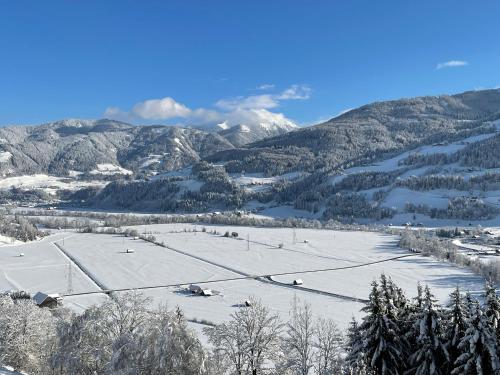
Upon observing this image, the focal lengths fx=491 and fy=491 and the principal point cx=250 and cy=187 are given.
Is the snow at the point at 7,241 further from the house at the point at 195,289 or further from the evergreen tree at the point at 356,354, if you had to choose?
the evergreen tree at the point at 356,354

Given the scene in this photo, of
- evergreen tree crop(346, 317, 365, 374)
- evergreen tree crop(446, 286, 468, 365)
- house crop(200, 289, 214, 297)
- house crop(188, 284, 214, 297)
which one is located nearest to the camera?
evergreen tree crop(446, 286, 468, 365)

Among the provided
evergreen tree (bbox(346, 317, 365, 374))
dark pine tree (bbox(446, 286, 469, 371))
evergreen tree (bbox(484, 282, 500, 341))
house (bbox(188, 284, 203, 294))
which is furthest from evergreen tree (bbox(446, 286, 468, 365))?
house (bbox(188, 284, 203, 294))

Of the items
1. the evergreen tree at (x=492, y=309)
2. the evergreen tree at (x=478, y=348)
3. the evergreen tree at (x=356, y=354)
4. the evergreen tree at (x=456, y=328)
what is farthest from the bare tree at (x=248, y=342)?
the evergreen tree at (x=492, y=309)

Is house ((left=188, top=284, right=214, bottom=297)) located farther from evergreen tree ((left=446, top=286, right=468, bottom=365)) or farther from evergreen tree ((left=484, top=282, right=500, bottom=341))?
evergreen tree ((left=484, top=282, right=500, bottom=341))

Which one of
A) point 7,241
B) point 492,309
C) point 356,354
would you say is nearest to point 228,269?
point 356,354

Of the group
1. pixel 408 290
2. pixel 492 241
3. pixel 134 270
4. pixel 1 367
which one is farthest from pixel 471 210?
pixel 1 367

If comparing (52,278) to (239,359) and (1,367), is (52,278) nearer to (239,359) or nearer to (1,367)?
(1,367)

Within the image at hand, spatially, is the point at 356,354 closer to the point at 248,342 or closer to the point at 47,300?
the point at 248,342
